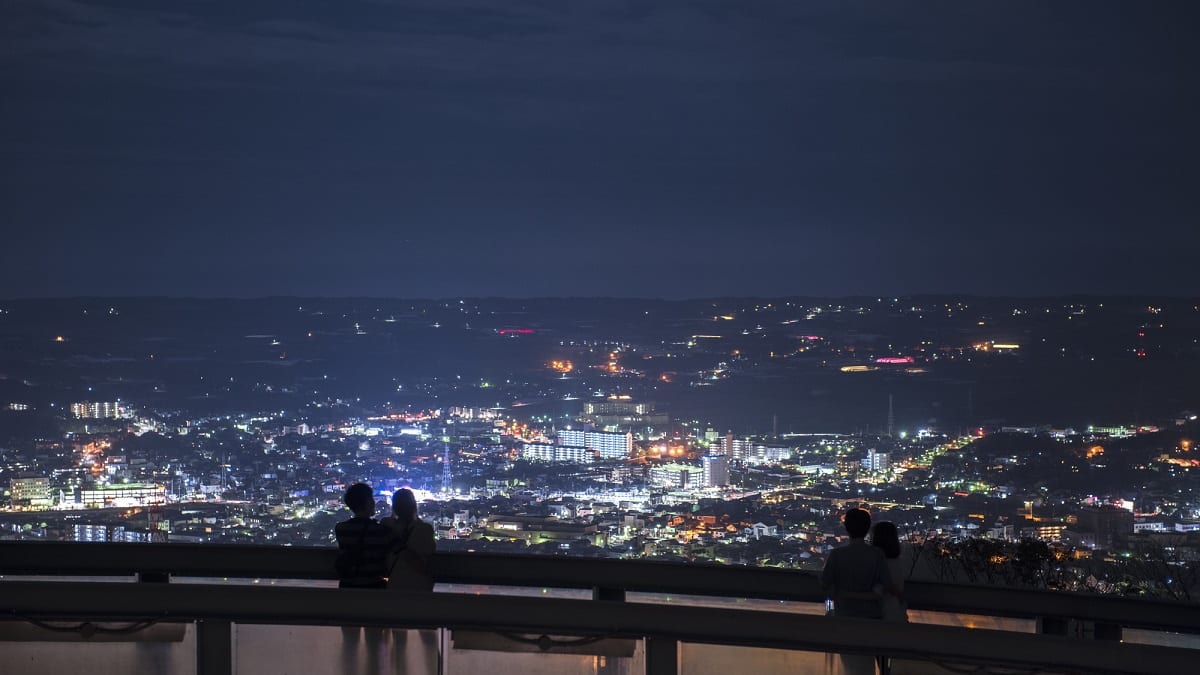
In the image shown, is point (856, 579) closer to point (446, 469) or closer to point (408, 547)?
point (408, 547)

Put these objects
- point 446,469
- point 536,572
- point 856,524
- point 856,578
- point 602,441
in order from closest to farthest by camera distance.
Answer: point 856,578 < point 856,524 < point 536,572 < point 446,469 < point 602,441

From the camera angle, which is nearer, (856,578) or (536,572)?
(856,578)

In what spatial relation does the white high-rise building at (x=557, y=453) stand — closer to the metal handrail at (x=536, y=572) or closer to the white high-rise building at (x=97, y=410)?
the white high-rise building at (x=97, y=410)

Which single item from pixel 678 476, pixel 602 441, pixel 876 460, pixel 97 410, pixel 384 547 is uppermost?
pixel 97 410

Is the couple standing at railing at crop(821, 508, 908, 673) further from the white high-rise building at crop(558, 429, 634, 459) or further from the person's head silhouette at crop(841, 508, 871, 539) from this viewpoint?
the white high-rise building at crop(558, 429, 634, 459)

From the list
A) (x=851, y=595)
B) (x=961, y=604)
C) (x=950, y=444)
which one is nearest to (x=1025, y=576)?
(x=961, y=604)

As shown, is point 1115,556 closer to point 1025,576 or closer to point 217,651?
point 1025,576

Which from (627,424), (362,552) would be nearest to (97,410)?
(627,424)
